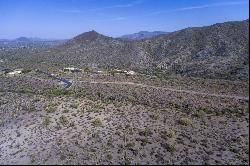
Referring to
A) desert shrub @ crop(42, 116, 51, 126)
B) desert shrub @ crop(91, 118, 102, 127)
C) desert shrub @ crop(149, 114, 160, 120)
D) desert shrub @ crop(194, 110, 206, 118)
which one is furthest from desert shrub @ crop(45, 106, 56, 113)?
desert shrub @ crop(194, 110, 206, 118)

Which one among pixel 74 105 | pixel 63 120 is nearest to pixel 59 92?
pixel 74 105

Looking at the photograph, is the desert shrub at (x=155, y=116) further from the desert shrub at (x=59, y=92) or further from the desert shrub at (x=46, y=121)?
the desert shrub at (x=59, y=92)

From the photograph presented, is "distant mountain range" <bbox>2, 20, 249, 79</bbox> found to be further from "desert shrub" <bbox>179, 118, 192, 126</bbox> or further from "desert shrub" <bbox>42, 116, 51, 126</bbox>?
"desert shrub" <bbox>42, 116, 51, 126</bbox>

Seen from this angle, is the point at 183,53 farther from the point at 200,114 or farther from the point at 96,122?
the point at 96,122

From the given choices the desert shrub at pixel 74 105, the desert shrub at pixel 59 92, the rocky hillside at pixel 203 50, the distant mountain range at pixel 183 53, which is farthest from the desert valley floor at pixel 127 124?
the rocky hillside at pixel 203 50

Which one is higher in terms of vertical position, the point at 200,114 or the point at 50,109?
the point at 200,114

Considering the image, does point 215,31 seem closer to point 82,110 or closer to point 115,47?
point 115,47

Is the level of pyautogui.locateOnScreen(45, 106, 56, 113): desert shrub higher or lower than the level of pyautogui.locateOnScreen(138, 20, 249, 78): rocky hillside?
lower

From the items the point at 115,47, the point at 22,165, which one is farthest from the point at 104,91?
the point at 115,47

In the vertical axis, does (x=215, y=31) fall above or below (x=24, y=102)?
above
